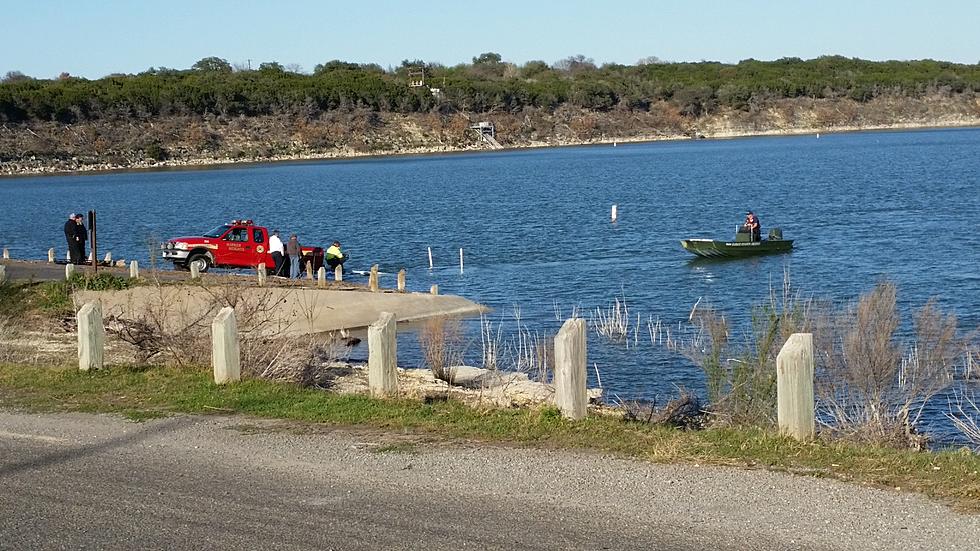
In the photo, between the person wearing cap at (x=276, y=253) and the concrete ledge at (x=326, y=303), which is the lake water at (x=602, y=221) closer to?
the concrete ledge at (x=326, y=303)

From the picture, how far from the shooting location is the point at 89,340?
14148 mm

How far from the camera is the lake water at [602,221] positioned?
33.9 meters

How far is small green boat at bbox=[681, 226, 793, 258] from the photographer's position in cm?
4244

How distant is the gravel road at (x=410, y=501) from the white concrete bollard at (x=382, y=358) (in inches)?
71.6

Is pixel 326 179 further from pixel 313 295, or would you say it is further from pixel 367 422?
pixel 367 422

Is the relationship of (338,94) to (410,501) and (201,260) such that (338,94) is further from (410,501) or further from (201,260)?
(410,501)

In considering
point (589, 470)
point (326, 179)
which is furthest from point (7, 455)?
point (326, 179)

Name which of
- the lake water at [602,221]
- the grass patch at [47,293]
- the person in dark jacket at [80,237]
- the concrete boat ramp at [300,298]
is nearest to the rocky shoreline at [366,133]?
the lake water at [602,221]

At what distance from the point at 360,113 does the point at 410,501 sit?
6082 inches

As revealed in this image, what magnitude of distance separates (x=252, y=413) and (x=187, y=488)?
2.79 meters

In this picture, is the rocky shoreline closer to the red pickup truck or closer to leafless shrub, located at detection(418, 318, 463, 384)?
the red pickup truck

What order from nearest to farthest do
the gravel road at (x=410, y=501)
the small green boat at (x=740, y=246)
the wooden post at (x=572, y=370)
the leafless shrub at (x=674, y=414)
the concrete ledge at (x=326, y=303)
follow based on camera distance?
the gravel road at (x=410, y=501) < the wooden post at (x=572, y=370) < the leafless shrub at (x=674, y=414) < the concrete ledge at (x=326, y=303) < the small green boat at (x=740, y=246)

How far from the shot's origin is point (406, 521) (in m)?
7.95

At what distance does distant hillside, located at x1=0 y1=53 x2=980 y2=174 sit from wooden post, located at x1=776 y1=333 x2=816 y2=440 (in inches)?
4927
